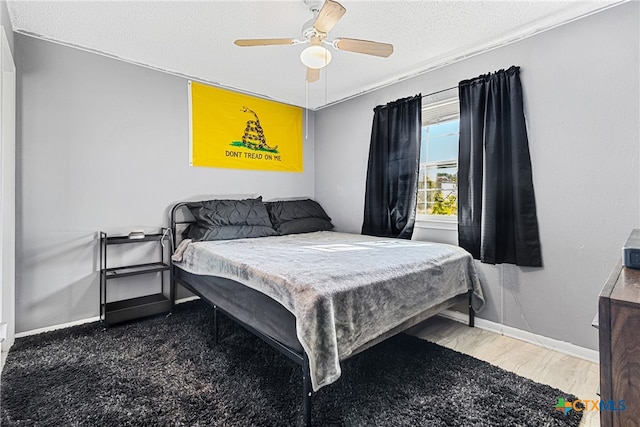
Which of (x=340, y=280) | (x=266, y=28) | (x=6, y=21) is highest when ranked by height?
(x=266, y=28)

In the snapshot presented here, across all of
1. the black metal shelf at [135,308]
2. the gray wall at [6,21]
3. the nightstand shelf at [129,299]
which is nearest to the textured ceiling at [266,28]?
the gray wall at [6,21]

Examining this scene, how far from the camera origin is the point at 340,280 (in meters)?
1.66

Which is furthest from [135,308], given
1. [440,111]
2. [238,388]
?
[440,111]

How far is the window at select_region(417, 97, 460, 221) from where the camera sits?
3.01 meters

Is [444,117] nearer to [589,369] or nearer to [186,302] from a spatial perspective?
[589,369]

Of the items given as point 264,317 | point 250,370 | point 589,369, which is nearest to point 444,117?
point 589,369

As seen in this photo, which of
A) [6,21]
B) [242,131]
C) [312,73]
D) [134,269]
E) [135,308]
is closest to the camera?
[6,21]

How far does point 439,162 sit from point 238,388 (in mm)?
2639

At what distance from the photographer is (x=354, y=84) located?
11.6ft

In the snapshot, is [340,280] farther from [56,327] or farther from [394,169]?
[56,327]

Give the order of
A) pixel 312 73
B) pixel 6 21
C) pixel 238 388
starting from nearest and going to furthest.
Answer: pixel 238 388, pixel 6 21, pixel 312 73

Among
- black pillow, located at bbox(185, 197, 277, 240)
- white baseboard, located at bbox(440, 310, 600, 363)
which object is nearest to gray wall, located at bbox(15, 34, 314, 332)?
black pillow, located at bbox(185, 197, 277, 240)

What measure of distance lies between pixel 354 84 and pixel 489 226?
83.6 inches

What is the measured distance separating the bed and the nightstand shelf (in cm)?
21
